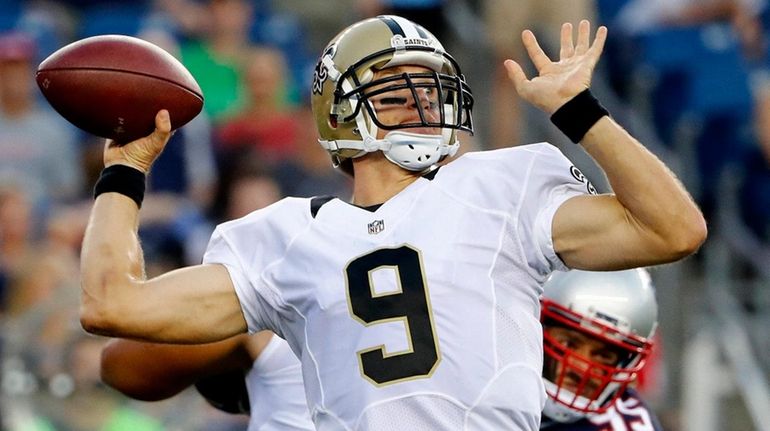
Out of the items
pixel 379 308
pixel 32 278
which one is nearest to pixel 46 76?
pixel 379 308

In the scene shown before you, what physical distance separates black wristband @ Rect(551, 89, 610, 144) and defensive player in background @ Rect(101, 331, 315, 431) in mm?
1092

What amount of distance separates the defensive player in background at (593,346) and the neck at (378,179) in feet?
2.21

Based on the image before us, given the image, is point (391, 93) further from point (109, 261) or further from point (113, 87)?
point (109, 261)

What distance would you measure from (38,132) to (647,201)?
17.5ft

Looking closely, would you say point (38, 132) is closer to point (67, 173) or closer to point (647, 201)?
point (67, 173)

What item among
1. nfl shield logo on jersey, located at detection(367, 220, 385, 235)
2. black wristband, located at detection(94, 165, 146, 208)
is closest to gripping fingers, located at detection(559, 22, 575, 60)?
nfl shield logo on jersey, located at detection(367, 220, 385, 235)

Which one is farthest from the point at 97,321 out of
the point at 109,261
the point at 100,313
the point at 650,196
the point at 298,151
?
the point at 298,151

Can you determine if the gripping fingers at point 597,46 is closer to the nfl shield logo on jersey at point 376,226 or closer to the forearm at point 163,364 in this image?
the nfl shield logo on jersey at point 376,226

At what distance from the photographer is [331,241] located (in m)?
3.30

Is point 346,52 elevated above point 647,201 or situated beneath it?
elevated above

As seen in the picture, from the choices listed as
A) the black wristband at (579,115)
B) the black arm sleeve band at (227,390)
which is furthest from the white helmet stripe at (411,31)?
the black arm sleeve band at (227,390)

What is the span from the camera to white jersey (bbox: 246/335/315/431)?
148 inches

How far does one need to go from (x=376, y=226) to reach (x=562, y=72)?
1.84 feet

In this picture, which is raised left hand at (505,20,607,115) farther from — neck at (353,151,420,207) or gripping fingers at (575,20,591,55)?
neck at (353,151,420,207)
